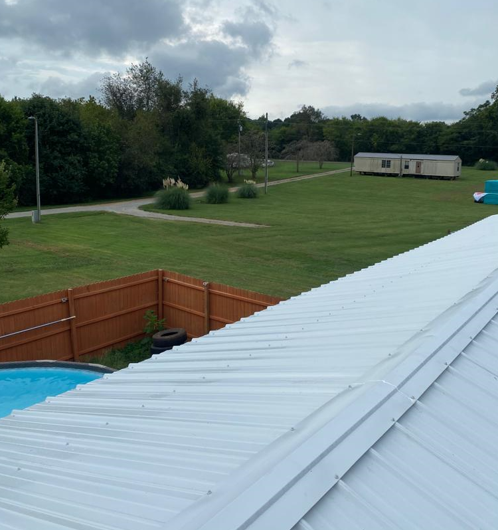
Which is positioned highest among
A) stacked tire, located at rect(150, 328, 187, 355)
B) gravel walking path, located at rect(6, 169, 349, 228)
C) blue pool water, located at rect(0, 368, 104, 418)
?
gravel walking path, located at rect(6, 169, 349, 228)

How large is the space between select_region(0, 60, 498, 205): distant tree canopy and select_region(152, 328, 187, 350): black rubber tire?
13.3 metres

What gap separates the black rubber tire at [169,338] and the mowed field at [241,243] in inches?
195

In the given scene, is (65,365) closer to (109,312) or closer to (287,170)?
(109,312)

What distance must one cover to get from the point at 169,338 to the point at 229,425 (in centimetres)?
963

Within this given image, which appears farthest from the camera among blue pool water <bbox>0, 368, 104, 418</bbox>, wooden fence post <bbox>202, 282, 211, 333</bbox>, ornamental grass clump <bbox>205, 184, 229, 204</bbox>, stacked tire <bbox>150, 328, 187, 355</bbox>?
ornamental grass clump <bbox>205, 184, 229, 204</bbox>

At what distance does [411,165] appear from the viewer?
73.1 meters

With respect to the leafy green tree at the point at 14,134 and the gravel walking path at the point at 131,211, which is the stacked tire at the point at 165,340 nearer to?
the gravel walking path at the point at 131,211

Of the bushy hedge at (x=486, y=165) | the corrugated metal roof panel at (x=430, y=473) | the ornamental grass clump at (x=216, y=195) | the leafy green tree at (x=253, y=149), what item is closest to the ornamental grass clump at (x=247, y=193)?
the ornamental grass clump at (x=216, y=195)

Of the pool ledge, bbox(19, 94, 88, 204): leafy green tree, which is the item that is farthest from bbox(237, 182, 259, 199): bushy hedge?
the pool ledge

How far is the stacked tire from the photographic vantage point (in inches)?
518

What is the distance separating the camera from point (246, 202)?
47.9 meters

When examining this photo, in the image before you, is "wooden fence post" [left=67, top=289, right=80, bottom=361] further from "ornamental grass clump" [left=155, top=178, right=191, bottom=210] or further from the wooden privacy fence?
"ornamental grass clump" [left=155, top=178, right=191, bottom=210]

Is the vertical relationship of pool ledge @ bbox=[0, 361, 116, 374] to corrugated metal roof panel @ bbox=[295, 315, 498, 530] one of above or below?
below

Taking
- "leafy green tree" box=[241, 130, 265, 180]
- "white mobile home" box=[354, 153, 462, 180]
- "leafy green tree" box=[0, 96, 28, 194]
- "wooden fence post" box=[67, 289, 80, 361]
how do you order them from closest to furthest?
"wooden fence post" box=[67, 289, 80, 361] → "leafy green tree" box=[0, 96, 28, 194] → "leafy green tree" box=[241, 130, 265, 180] → "white mobile home" box=[354, 153, 462, 180]
